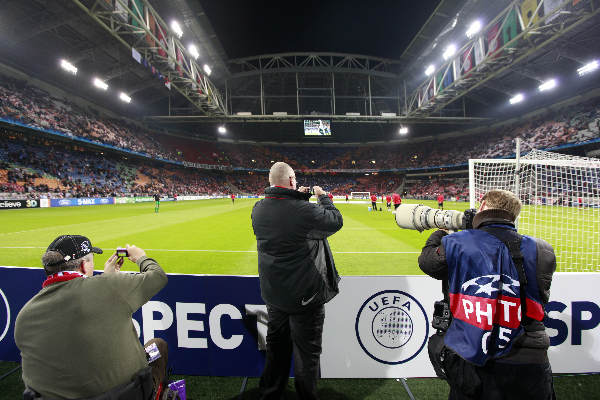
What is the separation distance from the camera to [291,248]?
203 cm

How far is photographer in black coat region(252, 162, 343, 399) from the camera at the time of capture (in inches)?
79.0

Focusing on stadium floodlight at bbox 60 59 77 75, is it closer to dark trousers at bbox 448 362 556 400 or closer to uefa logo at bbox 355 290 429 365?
uefa logo at bbox 355 290 429 365

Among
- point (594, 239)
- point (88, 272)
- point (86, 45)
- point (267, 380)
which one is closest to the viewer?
point (88, 272)

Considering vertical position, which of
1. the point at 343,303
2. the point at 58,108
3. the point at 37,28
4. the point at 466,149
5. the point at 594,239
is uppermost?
the point at 37,28

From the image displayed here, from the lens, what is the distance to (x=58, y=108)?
97.4 feet

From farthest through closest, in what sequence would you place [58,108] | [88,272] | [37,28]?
1. [58,108]
2. [37,28]
3. [88,272]

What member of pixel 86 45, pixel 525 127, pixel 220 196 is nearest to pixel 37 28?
pixel 86 45

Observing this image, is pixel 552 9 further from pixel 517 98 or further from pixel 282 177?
pixel 517 98

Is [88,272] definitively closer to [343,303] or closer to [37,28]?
[343,303]

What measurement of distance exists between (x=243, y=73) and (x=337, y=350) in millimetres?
39234

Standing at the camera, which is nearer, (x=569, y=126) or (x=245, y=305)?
(x=245, y=305)

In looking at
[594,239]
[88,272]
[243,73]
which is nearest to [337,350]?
[88,272]

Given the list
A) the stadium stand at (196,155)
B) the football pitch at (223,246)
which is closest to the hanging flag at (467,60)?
the stadium stand at (196,155)

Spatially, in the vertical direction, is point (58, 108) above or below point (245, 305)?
above
